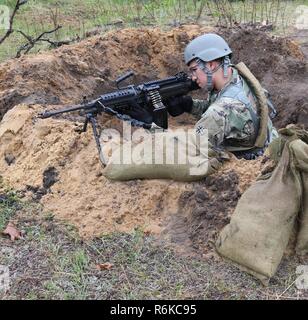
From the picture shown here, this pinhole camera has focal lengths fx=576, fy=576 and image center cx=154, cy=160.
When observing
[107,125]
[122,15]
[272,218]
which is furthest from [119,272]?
[122,15]

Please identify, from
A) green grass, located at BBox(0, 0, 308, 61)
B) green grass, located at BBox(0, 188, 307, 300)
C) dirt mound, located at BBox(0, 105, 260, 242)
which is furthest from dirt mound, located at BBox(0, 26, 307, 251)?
green grass, located at BBox(0, 0, 308, 61)

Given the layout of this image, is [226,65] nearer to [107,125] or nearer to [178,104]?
[178,104]

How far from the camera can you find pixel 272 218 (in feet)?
10.8

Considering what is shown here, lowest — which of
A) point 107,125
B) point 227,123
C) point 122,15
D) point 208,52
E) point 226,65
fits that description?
point 122,15

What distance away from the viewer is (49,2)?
11477mm

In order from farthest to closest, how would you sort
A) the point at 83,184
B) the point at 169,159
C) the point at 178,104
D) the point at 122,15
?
the point at 122,15 < the point at 178,104 < the point at 83,184 < the point at 169,159

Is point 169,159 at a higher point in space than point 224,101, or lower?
lower

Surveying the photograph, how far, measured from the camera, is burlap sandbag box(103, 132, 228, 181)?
3797 millimetres

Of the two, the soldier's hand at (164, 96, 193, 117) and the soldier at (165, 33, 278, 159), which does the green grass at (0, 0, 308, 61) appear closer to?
the soldier's hand at (164, 96, 193, 117)

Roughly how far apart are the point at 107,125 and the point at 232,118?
1.70m

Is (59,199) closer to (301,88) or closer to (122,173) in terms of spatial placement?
(122,173)

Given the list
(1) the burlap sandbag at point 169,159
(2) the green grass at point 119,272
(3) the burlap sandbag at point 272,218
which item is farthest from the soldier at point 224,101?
(2) the green grass at point 119,272
